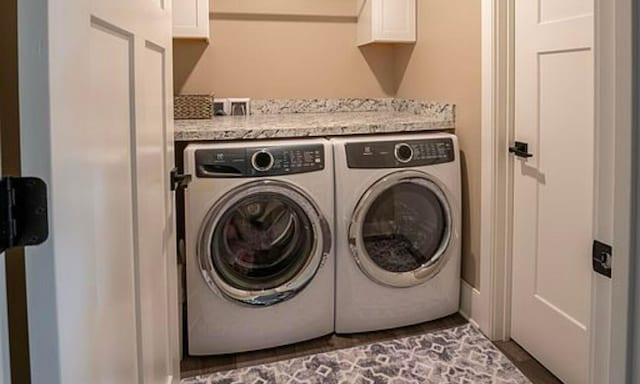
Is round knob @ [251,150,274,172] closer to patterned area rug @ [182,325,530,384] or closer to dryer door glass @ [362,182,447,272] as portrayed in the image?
dryer door glass @ [362,182,447,272]

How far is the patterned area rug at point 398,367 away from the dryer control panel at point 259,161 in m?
0.84

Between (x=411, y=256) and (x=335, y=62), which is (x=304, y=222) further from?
(x=335, y=62)

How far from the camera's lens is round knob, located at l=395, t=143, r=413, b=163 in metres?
2.54

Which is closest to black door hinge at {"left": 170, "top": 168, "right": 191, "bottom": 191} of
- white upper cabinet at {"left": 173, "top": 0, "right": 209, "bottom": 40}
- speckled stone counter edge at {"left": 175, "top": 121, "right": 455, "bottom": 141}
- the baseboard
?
speckled stone counter edge at {"left": 175, "top": 121, "right": 455, "bottom": 141}

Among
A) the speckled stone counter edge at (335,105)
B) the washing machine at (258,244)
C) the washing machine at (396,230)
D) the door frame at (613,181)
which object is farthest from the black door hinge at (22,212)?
the speckled stone counter edge at (335,105)

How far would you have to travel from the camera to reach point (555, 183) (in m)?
2.14

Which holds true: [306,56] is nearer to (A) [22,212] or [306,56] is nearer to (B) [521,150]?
(B) [521,150]

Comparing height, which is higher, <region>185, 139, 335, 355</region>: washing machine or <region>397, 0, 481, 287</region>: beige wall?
<region>397, 0, 481, 287</region>: beige wall

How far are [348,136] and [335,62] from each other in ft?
3.52

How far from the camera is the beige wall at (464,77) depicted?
2.54 m

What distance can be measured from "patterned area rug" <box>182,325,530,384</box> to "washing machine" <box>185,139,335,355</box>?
17 cm

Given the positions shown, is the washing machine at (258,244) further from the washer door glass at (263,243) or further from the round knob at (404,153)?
the round knob at (404,153)

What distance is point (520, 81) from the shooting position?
2303 millimetres

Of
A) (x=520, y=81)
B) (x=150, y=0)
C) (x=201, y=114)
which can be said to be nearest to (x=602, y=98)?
(x=150, y=0)
